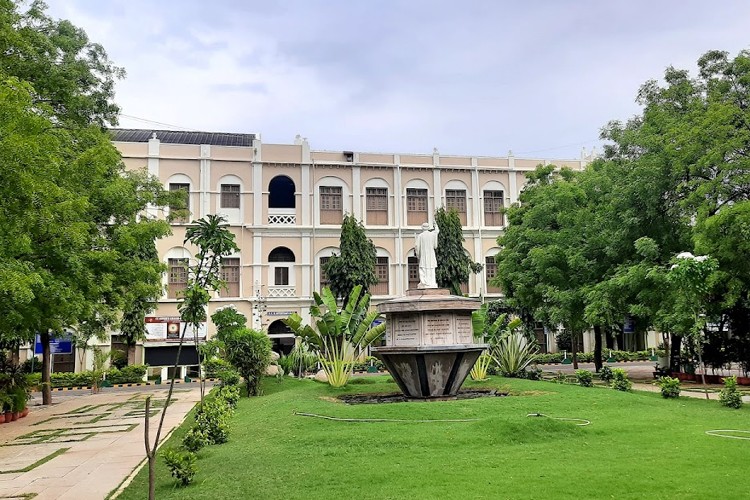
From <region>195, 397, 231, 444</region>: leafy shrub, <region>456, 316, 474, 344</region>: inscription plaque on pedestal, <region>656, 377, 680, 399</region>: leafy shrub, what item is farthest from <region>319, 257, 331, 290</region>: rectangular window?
<region>195, 397, 231, 444</region>: leafy shrub

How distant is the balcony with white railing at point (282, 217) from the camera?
3516 cm

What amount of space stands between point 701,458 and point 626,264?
1355cm

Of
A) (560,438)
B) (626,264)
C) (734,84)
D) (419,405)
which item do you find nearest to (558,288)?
(626,264)

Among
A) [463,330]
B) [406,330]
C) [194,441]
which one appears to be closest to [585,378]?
[463,330]

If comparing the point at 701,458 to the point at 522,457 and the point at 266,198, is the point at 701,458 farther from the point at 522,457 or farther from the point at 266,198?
the point at 266,198

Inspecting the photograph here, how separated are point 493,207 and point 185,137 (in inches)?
738

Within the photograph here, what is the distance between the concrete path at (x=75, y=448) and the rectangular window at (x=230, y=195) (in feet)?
51.5

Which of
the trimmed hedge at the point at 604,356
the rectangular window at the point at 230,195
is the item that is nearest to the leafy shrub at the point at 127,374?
the rectangular window at the point at 230,195

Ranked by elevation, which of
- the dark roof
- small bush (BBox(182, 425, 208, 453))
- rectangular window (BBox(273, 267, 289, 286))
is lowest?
small bush (BBox(182, 425, 208, 453))

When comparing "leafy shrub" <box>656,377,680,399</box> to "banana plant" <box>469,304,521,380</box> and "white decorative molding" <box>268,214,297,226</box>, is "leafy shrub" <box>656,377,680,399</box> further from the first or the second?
"white decorative molding" <box>268,214,297,226</box>

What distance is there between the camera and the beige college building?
1337 inches

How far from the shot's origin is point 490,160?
3859 centimetres

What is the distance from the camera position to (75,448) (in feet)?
38.3

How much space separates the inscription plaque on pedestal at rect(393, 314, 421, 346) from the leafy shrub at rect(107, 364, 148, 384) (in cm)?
1970
